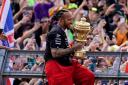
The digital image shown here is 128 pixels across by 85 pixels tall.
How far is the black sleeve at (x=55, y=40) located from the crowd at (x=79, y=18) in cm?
428

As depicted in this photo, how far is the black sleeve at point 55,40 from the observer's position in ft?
38.2

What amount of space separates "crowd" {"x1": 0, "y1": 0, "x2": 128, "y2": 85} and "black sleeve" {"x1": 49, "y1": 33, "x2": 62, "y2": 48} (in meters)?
4.28

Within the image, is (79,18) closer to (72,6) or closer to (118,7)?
(72,6)

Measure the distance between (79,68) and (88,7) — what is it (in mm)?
7476

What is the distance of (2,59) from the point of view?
1243cm

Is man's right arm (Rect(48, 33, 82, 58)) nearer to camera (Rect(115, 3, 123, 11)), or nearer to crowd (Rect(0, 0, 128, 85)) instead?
crowd (Rect(0, 0, 128, 85))

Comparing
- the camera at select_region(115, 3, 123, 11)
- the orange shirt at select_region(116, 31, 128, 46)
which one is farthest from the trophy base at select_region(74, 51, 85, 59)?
the camera at select_region(115, 3, 123, 11)

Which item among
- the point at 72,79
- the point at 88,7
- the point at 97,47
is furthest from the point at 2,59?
the point at 88,7

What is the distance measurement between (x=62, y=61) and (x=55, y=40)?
38 centimetres

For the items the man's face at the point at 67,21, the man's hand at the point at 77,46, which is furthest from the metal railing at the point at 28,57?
the man's face at the point at 67,21

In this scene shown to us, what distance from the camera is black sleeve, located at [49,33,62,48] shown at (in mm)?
11641

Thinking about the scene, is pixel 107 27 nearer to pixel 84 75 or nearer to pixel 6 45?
pixel 6 45

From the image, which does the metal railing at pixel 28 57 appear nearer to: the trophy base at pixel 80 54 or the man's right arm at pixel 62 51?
the trophy base at pixel 80 54

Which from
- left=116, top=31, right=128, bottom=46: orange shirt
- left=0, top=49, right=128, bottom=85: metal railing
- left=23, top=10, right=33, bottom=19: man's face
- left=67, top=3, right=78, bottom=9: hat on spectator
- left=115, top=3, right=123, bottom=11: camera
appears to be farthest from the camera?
left=115, top=3, right=123, bottom=11: camera
